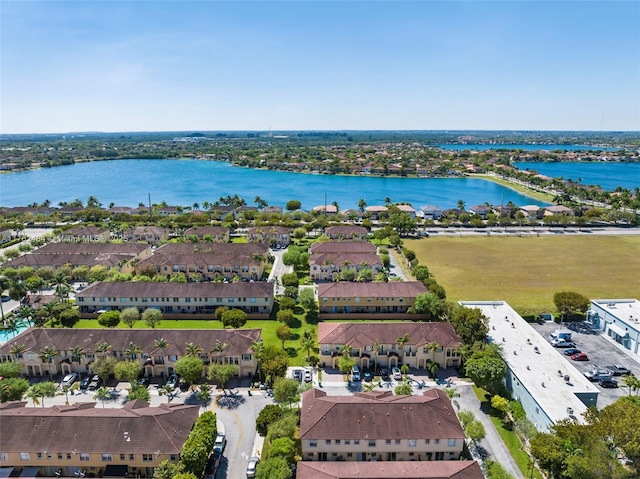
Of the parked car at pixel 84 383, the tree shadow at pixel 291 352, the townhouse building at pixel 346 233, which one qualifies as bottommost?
the parked car at pixel 84 383

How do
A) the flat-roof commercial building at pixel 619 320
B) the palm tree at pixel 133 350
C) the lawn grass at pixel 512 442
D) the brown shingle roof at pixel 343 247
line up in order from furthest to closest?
the brown shingle roof at pixel 343 247, the flat-roof commercial building at pixel 619 320, the palm tree at pixel 133 350, the lawn grass at pixel 512 442

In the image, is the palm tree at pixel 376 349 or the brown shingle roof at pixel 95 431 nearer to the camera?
the brown shingle roof at pixel 95 431

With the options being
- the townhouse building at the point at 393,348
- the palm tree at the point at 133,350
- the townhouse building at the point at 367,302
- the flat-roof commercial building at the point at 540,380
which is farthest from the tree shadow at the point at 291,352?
the flat-roof commercial building at the point at 540,380

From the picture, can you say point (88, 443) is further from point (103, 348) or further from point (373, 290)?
point (373, 290)

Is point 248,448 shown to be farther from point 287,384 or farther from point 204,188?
point 204,188

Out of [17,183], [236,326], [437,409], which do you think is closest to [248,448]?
[437,409]

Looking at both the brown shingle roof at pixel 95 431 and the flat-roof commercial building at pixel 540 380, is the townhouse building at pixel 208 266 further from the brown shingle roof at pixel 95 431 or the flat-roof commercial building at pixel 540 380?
the flat-roof commercial building at pixel 540 380

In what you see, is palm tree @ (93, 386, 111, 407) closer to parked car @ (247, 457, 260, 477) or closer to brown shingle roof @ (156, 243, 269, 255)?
parked car @ (247, 457, 260, 477)

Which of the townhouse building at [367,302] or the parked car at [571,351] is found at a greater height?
the townhouse building at [367,302]
